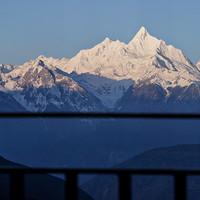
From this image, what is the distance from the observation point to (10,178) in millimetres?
4645

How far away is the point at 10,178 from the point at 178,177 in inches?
46.2

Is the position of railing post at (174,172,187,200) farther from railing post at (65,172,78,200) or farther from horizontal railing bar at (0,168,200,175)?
railing post at (65,172,78,200)

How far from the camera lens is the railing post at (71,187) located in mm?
4527

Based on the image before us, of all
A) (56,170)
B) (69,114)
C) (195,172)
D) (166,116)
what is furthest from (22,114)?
(195,172)

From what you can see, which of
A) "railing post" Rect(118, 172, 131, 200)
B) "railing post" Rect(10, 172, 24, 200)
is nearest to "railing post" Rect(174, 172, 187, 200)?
"railing post" Rect(118, 172, 131, 200)

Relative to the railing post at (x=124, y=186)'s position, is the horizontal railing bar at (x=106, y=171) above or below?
above

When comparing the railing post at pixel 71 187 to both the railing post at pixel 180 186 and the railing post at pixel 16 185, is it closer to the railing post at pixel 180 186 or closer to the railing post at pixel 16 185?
the railing post at pixel 16 185

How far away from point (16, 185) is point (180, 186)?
45.3 inches

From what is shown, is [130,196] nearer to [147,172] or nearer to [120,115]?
[147,172]

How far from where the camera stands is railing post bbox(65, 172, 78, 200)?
4.53m

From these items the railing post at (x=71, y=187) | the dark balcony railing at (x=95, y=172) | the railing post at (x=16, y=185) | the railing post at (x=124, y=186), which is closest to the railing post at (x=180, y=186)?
the dark balcony railing at (x=95, y=172)

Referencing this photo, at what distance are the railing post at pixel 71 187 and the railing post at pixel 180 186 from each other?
2.24ft

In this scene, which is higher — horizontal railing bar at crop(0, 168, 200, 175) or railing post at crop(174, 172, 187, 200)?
horizontal railing bar at crop(0, 168, 200, 175)

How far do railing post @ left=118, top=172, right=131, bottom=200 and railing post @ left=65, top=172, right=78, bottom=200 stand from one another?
309mm
